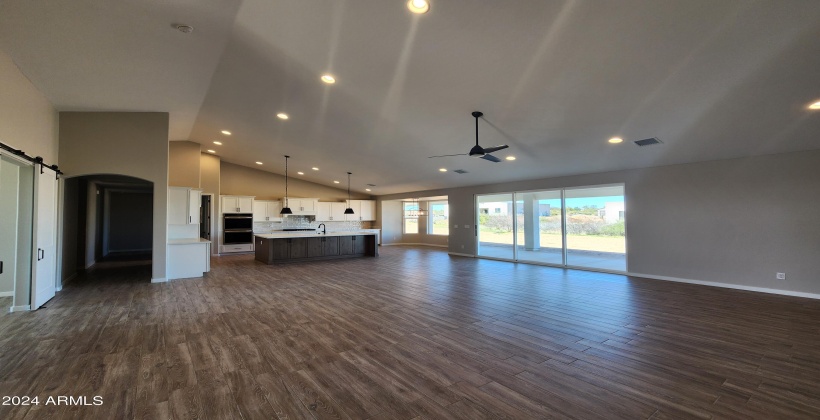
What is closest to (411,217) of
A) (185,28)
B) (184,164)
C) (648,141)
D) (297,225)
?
(297,225)

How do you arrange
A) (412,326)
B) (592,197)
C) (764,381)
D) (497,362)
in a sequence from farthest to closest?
(592,197) → (412,326) → (497,362) → (764,381)

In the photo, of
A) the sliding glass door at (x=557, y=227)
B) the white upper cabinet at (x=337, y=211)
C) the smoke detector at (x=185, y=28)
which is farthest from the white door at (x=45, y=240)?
the sliding glass door at (x=557, y=227)

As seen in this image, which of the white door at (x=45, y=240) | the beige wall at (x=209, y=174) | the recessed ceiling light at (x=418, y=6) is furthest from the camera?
the beige wall at (x=209, y=174)

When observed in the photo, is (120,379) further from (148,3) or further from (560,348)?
(560,348)

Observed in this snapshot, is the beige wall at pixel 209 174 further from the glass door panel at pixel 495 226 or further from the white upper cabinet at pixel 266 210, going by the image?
the glass door panel at pixel 495 226

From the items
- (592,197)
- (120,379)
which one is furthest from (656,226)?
(120,379)

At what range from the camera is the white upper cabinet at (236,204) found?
1121cm

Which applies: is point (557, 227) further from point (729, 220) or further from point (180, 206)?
point (180, 206)

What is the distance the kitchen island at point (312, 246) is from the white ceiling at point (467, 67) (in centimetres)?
371

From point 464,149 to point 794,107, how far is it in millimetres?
4546

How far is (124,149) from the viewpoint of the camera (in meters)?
5.99

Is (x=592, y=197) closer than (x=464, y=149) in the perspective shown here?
No

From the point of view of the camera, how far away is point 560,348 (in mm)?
3139

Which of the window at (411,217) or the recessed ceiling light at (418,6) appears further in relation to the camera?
the window at (411,217)
